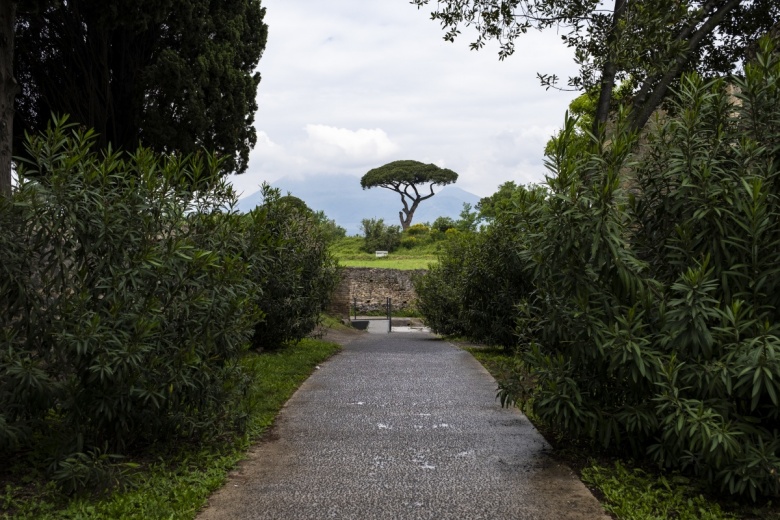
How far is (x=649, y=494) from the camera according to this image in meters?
4.99

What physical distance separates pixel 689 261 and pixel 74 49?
13.4m

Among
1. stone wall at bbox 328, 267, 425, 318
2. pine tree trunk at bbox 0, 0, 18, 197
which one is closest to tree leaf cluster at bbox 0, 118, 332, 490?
pine tree trunk at bbox 0, 0, 18, 197

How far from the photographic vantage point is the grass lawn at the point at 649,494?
A: 4.69 meters

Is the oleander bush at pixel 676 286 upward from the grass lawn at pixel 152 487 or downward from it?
upward

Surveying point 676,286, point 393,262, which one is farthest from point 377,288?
point 676,286

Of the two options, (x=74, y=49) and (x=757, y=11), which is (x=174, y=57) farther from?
(x=757, y=11)

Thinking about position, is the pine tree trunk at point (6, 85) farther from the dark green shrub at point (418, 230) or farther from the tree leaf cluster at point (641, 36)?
the dark green shrub at point (418, 230)

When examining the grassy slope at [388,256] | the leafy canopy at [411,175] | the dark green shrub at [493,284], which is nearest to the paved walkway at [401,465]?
the dark green shrub at [493,284]

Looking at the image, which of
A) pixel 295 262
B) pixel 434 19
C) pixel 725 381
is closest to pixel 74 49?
pixel 295 262

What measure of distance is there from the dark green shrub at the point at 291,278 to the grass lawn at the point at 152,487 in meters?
6.53

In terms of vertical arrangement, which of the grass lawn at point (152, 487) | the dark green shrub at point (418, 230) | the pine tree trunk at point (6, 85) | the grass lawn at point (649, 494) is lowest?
the grass lawn at point (152, 487)

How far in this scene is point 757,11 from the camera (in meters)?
11.7

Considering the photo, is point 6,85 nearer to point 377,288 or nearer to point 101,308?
point 101,308

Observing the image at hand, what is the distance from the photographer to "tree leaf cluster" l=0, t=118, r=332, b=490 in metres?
5.10
